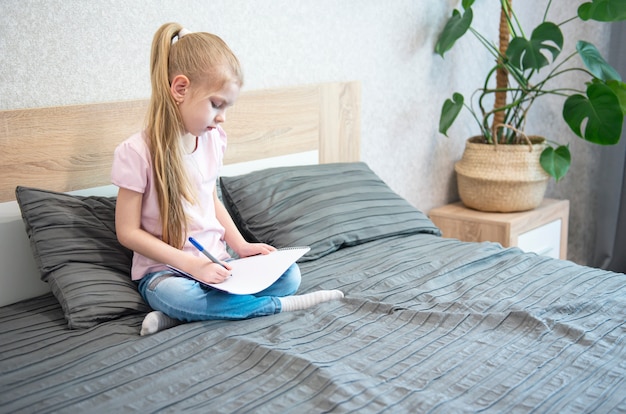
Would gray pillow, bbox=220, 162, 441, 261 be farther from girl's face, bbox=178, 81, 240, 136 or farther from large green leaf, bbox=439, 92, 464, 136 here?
large green leaf, bbox=439, 92, 464, 136

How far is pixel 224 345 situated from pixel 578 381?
2.06 feet

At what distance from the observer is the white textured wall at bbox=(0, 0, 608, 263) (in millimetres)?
1739

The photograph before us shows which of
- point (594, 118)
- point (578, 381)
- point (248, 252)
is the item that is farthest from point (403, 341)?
point (594, 118)

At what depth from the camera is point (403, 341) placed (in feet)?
4.46

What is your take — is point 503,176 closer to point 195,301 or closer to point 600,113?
point 600,113

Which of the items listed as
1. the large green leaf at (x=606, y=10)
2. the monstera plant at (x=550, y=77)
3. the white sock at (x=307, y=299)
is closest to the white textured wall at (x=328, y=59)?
the monstera plant at (x=550, y=77)

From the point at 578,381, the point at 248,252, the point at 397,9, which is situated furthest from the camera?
the point at 397,9

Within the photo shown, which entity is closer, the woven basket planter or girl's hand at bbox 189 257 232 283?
girl's hand at bbox 189 257 232 283

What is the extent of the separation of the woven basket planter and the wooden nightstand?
0.15 feet

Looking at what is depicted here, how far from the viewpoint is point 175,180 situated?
1.59 metres

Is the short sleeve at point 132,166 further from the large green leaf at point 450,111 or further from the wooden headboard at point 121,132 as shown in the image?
the large green leaf at point 450,111

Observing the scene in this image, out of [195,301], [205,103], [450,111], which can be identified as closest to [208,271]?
[195,301]

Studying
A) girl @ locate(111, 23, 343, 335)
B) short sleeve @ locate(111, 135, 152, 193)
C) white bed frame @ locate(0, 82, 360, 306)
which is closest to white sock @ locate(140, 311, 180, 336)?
girl @ locate(111, 23, 343, 335)

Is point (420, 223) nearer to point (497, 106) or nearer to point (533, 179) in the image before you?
point (533, 179)
